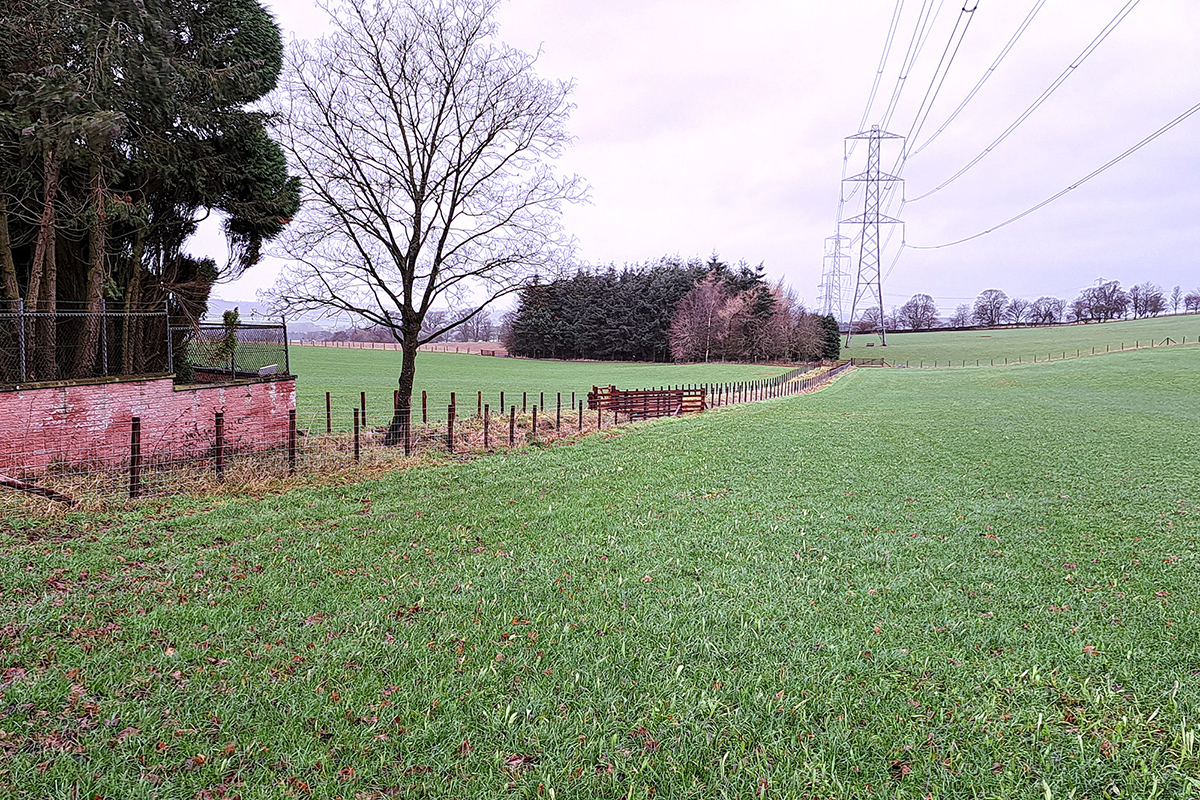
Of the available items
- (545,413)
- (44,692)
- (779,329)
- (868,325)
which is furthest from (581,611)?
(868,325)

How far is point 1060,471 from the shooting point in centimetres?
1034

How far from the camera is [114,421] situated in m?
9.44

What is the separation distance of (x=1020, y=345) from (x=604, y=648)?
83.8 metres

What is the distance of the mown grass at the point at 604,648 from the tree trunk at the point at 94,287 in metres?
5.32

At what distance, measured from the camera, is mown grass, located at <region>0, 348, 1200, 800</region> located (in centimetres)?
281

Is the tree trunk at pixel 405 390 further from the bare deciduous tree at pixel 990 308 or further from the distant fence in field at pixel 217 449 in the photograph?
the bare deciduous tree at pixel 990 308

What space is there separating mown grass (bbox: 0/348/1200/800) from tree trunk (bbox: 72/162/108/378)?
5.32 metres

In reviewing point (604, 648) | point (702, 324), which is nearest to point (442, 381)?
point (604, 648)

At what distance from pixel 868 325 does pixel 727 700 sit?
413ft

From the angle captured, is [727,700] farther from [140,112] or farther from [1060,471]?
[140,112]

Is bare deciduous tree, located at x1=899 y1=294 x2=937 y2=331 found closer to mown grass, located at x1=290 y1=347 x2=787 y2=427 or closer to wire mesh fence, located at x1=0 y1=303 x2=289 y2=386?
mown grass, located at x1=290 y1=347 x2=787 y2=427

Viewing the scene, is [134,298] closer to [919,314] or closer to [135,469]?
[135,469]

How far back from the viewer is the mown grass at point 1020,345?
198 feet

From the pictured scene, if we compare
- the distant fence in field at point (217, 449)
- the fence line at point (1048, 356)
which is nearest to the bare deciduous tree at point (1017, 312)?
the fence line at point (1048, 356)
